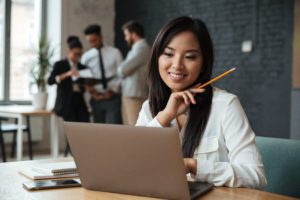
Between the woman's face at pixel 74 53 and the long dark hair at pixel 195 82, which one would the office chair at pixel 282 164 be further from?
the woman's face at pixel 74 53

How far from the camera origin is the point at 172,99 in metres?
1.33

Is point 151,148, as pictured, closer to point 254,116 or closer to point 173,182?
point 173,182

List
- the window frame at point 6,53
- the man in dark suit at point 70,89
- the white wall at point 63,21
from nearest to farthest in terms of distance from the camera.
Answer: the man in dark suit at point 70,89, the window frame at point 6,53, the white wall at point 63,21

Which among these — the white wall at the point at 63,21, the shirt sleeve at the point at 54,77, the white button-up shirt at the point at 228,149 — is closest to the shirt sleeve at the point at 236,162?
the white button-up shirt at the point at 228,149

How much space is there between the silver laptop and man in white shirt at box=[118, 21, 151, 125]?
3.53 meters

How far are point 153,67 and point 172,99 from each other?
0.22 metres

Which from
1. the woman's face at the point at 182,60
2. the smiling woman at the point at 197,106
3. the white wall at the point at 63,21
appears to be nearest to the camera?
the smiling woman at the point at 197,106

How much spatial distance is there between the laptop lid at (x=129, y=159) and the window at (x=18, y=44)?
17.3 feet

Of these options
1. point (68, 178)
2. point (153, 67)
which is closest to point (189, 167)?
point (68, 178)

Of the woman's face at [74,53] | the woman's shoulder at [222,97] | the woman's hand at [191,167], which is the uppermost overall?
the woman's face at [74,53]

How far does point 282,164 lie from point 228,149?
7.6 inches

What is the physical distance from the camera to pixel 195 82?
1494mm

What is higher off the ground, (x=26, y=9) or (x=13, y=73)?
(x=26, y=9)

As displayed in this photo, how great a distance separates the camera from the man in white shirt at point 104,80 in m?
4.59
